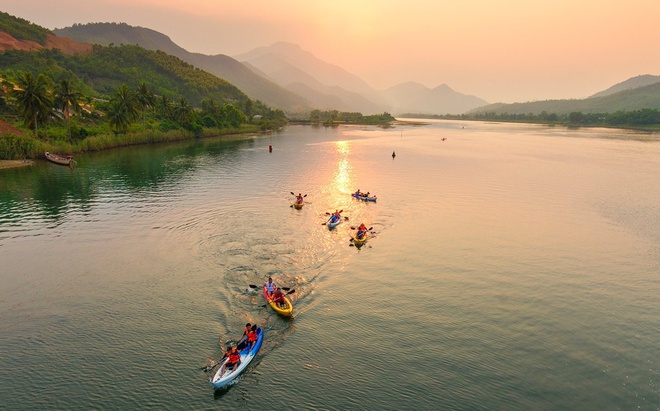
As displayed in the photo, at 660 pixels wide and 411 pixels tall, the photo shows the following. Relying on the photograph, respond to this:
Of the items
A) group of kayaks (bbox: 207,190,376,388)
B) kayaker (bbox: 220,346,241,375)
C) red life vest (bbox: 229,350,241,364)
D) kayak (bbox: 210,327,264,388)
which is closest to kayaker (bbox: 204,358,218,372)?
group of kayaks (bbox: 207,190,376,388)

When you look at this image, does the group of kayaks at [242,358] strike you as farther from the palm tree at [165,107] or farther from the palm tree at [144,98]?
the palm tree at [165,107]

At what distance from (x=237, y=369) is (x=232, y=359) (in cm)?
75

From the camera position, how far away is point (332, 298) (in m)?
34.0

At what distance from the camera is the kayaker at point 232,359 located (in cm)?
2392

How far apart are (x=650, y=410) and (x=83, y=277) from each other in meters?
48.8

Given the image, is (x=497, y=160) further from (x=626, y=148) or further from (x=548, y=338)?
(x=548, y=338)

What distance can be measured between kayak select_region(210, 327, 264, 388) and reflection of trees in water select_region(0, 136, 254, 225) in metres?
45.9

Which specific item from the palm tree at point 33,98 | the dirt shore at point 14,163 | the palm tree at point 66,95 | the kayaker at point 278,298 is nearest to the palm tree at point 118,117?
the palm tree at point 66,95

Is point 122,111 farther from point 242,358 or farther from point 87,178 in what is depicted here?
point 242,358

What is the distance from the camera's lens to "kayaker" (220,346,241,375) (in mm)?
23922

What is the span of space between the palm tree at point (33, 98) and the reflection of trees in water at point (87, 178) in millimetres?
13714

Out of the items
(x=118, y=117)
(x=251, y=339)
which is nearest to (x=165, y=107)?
(x=118, y=117)

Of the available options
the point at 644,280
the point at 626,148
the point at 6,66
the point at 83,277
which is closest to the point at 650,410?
the point at 644,280

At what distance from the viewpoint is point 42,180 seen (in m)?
75.2
